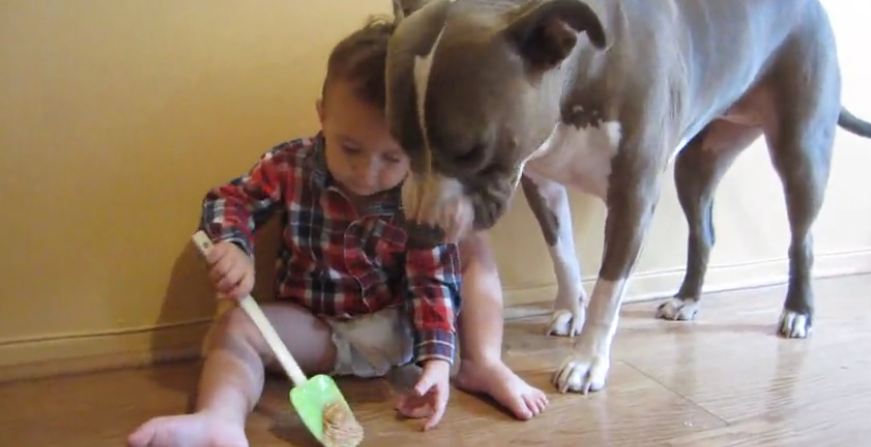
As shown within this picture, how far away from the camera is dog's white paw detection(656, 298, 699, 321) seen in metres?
1.65

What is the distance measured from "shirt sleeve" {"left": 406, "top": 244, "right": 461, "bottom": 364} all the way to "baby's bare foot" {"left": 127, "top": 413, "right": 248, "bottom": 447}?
0.93ft

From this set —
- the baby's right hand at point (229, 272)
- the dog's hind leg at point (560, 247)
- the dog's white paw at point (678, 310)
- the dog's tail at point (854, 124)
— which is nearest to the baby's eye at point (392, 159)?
the baby's right hand at point (229, 272)

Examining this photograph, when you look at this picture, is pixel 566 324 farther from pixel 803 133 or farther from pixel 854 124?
pixel 854 124

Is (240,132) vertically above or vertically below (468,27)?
below

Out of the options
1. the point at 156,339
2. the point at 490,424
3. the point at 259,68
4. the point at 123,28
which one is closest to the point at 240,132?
the point at 259,68

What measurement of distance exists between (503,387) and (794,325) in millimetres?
629

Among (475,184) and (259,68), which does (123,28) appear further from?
(475,184)

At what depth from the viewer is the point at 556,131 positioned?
46.3 inches

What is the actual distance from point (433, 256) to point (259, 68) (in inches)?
15.8

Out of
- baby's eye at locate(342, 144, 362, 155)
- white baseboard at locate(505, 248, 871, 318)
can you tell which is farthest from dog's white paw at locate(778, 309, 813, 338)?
baby's eye at locate(342, 144, 362, 155)

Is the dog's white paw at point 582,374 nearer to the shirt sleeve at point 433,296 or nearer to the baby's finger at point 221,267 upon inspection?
the shirt sleeve at point 433,296

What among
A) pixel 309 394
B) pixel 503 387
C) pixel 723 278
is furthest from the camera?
pixel 723 278

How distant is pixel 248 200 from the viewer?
4.09ft

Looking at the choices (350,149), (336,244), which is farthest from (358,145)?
(336,244)
